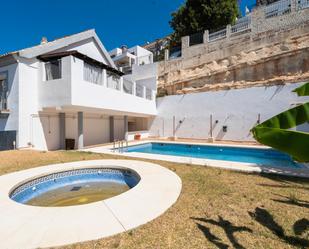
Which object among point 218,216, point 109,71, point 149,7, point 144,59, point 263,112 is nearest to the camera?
point 218,216

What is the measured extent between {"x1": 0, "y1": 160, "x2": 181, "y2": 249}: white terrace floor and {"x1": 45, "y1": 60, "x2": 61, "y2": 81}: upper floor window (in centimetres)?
898

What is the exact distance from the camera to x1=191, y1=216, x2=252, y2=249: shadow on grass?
10.3 feet

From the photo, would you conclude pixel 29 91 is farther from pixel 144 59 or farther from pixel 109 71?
pixel 144 59

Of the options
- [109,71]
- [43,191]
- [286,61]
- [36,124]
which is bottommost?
[43,191]

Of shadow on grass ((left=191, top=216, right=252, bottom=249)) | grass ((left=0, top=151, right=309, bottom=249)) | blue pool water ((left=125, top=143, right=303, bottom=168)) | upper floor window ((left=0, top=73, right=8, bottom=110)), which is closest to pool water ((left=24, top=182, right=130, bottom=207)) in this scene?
grass ((left=0, top=151, right=309, bottom=249))

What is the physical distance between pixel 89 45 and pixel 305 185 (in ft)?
60.8

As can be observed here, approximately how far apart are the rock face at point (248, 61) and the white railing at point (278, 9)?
72 centimetres

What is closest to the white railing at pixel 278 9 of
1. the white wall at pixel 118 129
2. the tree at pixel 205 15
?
the tree at pixel 205 15

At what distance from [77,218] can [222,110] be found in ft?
59.0

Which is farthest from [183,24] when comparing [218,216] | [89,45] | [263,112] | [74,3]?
[218,216]

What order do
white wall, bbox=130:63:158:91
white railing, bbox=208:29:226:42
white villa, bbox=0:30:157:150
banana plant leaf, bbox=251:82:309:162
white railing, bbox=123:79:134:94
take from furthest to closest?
white wall, bbox=130:63:158:91
white railing, bbox=208:29:226:42
white railing, bbox=123:79:134:94
white villa, bbox=0:30:157:150
banana plant leaf, bbox=251:82:309:162

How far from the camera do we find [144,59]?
27.7 m

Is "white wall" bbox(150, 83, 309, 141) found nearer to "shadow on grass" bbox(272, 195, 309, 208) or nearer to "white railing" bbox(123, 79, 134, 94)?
"white railing" bbox(123, 79, 134, 94)

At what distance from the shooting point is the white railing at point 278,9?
64.9 feet
